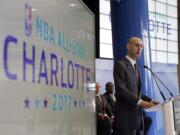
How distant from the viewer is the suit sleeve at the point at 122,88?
3.82 meters

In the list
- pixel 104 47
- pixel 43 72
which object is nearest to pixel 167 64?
pixel 104 47

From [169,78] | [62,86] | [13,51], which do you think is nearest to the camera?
[13,51]

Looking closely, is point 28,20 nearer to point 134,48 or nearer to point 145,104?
point 145,104

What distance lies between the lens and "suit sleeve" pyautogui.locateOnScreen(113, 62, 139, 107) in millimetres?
3818

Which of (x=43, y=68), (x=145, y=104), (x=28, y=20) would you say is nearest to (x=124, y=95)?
(x=145, y=104)

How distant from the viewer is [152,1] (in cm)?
1009

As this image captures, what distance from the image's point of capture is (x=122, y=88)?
152 inches

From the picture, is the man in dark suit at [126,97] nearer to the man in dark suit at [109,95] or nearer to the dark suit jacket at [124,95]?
the dark suit jacket at [124,95]

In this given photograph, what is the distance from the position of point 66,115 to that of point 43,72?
50cm

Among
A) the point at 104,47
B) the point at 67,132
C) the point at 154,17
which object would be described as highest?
the point at 154,17

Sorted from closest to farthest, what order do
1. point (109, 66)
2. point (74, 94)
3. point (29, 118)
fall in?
point (29, 118), point (74, 94), point (109, 66)

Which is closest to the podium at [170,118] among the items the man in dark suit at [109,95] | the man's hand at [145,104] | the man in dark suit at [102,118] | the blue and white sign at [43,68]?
the blue and white sign at [43,68]

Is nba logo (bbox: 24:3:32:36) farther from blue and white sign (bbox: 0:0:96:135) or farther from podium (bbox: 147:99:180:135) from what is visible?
podium (bbox: 147:99:180:135)

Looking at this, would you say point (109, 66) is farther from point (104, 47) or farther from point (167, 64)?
point (167, 64)
